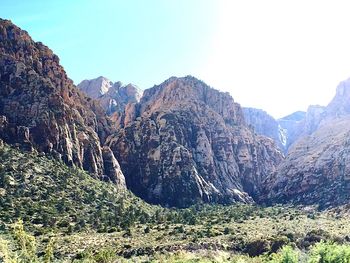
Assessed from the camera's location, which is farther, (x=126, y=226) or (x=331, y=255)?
(x=126, y=226)

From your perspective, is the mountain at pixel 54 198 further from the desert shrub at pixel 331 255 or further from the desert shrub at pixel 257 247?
the desert shrub at pixel 331 255

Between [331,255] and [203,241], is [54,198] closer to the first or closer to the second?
[203,241]

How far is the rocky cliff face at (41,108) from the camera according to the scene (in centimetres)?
15075

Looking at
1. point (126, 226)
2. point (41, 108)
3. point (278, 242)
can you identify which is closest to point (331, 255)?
point (278, 242)

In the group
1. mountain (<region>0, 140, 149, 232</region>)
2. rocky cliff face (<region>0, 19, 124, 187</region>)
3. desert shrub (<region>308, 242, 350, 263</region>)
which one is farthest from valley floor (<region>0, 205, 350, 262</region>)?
rocky cliff face (<region>0, 19, 124, 187</region>)

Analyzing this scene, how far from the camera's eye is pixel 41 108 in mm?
156375

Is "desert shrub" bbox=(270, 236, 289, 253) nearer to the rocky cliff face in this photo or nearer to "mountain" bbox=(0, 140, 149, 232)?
"mountain" bbox=(0, 140, 149, 232)

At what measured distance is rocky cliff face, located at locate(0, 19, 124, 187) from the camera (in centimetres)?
15075

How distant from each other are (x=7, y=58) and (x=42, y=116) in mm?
32110

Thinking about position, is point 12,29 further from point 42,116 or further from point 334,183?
point 334,183

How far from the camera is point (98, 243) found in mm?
86125

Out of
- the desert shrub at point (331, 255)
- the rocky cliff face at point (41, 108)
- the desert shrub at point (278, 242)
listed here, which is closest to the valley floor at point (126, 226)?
the desert shrub at point (278, 242)

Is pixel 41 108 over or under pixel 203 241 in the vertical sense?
over

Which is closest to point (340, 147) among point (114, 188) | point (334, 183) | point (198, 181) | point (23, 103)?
point (334, 183)
